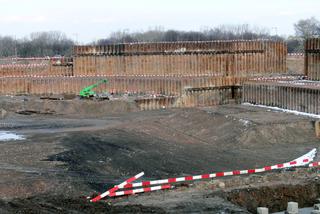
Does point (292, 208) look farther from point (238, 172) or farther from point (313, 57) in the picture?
point (313, 57)

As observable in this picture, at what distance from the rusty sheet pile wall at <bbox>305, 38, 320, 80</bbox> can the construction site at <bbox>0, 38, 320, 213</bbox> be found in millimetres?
82

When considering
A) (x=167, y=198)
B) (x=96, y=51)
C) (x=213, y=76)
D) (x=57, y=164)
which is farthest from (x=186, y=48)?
(x=167, y=198)

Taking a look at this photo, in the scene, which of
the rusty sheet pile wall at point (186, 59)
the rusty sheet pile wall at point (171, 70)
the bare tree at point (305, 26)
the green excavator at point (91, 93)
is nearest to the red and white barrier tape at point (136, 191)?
the rusty sheet pile wall at point (171, 70)

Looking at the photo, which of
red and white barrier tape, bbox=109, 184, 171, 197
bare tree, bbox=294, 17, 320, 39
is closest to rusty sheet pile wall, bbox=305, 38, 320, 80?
red and white barrier tape, bbox=109, 184, 171, 197

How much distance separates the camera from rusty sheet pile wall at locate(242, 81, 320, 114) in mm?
25078

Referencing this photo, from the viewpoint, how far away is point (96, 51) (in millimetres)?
40094

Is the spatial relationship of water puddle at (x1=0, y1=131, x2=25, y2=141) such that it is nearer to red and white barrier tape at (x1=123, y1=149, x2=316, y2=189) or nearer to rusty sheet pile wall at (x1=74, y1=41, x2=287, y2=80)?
red and white barrier tape at (x1=123, y1=149, x2=316, y2=189)

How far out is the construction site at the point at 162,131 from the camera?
45.1ft

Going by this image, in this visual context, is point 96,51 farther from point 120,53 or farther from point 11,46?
point 11,46

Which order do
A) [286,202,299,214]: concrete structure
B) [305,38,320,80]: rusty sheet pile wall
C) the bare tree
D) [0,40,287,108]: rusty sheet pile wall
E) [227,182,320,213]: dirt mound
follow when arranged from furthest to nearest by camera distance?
the bare tree < [0,40,287,108]: rusty sheet pile wall < [305,38,320,80]: rusty sheet pile wall < [227,182,320,213]: dirt mound < [286,202,299,214]: concrete structure

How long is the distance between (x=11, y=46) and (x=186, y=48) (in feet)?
205

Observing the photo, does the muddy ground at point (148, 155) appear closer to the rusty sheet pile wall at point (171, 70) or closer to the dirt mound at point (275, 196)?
the dirt mound at point (275, 196)

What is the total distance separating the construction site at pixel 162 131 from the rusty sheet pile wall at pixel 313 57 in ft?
0.27

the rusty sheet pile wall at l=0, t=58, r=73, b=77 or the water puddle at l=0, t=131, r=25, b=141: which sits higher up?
the rusty sheet pile wall at l=0, t=58, r=73, b=77
